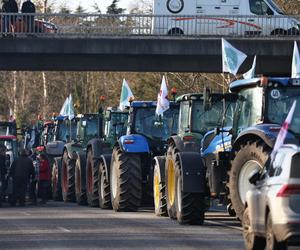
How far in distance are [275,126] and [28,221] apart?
7496 mm

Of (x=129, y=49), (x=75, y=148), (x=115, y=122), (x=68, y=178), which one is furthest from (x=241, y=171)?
(x=129, y=49)

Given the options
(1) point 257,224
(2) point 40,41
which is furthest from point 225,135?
(2) point 40,41

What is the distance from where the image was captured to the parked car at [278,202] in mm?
15250

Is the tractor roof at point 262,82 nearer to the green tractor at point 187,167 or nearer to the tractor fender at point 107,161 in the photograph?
the green tractor at point 187,167

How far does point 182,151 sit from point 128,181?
4.02 meters

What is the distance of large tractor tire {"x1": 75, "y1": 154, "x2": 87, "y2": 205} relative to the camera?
110ft

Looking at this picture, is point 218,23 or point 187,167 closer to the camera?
point 187,167

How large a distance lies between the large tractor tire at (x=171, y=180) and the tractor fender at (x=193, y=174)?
97cm

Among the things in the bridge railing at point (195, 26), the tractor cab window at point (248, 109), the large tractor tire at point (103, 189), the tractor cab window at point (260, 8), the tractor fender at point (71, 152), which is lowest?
the large tractor tire at point (103, 189)

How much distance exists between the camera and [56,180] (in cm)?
3806

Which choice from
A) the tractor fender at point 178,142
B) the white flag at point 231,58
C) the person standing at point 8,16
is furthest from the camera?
the person standing at point 8,16

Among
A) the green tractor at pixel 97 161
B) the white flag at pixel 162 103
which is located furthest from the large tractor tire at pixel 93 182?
the white flag at pixel 162 103

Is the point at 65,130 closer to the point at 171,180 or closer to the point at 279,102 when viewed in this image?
the point at 171,180

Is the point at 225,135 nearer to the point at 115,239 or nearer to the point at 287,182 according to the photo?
the point at 115,239
